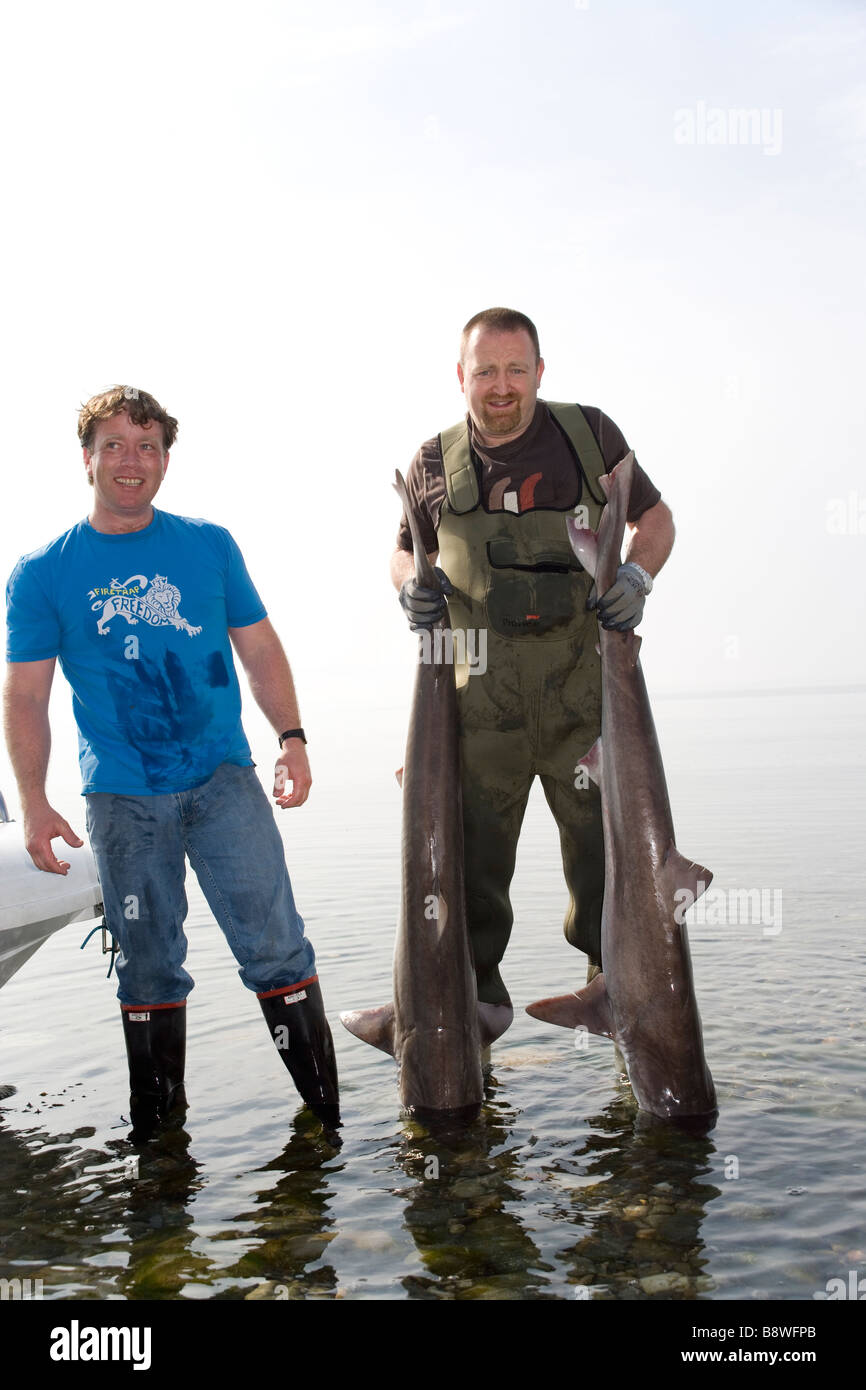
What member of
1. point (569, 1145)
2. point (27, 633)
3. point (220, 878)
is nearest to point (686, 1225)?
point (569, 1145)

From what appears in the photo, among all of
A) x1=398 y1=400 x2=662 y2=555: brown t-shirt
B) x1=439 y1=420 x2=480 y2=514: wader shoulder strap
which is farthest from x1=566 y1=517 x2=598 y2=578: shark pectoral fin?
x1=439 y1=420 x2=480 y2=514: wader shoulder strap

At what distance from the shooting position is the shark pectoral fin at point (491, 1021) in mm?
4863

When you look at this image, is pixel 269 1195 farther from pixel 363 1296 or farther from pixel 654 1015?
pixel 654 1015

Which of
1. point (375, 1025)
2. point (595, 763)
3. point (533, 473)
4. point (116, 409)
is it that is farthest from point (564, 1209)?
point (116, 409)

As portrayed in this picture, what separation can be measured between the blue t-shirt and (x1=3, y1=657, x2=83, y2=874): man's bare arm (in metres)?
0.09

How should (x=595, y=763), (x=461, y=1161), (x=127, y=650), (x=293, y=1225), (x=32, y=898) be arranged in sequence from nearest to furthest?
(x=293, y=1225)
(x=461, y=1161)
(x=127, y=650)
(x=595, y=763)
(x=32, y=898)

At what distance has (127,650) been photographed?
14.9 feet

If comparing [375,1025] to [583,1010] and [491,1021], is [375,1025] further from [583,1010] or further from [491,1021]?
[583,1010]

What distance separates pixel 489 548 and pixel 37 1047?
12.1 ft

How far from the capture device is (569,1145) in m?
4.42

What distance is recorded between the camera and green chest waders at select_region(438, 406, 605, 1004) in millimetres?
4910

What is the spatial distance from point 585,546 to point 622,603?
36 cm

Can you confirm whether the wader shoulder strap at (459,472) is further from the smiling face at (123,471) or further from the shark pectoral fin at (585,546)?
the smiling face at (123,471)

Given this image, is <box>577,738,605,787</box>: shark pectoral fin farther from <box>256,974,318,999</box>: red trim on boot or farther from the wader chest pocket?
<box>256,974,318,999</box>: red trim on boot
